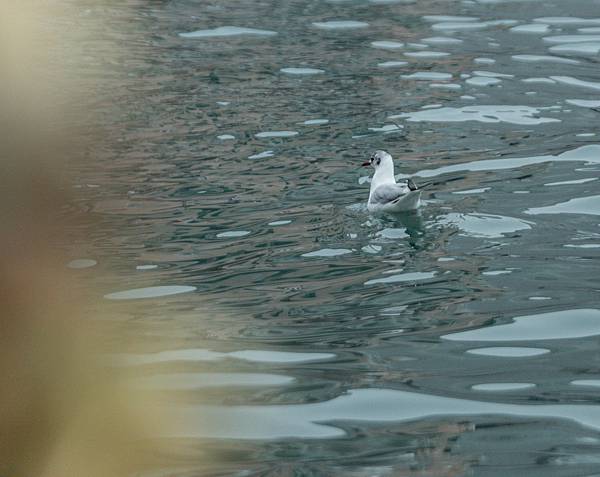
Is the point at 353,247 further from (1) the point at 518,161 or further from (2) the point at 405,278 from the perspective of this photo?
(1) the point at 518,161

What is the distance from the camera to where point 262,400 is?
21.4 feet

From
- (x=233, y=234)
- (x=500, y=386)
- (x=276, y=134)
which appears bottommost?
(x=276, y=134)

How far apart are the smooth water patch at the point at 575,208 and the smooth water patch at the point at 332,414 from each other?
4.22 meters

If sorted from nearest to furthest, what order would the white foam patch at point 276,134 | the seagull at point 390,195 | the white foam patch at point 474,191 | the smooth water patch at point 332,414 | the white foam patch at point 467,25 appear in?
the smooth water patch at point 332,414 < the seagull at point 390,195 < the white foam patch at point 474,191 < the white foam patch at point 276,134 < the white foam patch at point 467,25

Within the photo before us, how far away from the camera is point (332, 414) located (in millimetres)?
6309

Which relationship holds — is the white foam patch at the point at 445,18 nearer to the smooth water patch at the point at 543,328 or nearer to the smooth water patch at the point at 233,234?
the smooth water patch at the point at 233,234

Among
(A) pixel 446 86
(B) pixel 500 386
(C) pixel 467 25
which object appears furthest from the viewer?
(C) pixel 467 25

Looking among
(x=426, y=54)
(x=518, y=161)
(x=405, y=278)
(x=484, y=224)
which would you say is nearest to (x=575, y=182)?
(x=518, y=161)

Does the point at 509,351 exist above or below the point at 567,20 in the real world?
above

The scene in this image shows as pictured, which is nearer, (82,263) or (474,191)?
(82,263)

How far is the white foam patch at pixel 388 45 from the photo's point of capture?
18.3m

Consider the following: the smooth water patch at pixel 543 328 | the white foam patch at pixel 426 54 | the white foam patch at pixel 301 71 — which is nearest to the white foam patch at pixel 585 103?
the white foam patch at pixel 426 54

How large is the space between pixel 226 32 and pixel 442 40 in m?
3.58

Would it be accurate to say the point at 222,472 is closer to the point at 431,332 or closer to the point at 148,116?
the point at 431,332
